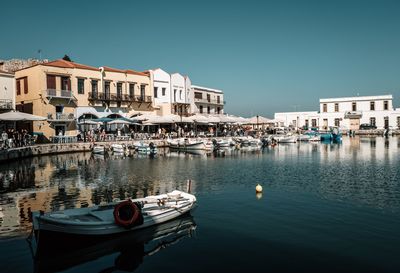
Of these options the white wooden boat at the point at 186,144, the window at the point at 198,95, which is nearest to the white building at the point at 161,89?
the window at the point at 198,95

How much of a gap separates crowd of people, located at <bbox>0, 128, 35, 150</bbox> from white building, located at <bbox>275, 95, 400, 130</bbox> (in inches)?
2639

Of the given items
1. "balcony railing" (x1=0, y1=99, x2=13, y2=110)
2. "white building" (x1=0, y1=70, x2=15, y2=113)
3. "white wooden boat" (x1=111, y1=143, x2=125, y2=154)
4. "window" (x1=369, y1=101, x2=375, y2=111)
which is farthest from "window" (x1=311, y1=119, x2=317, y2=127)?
"balcony railing" (x1=0, y1=99, x2=13, y2=110)

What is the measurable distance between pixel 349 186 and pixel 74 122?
36.4m

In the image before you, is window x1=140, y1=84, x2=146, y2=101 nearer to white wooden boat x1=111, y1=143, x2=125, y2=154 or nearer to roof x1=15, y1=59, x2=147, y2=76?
roof x1=15, y1=59, x2=147, y2=76

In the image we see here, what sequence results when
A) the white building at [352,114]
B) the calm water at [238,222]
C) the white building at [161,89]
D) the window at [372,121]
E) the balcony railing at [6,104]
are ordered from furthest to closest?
the window at [372,121] < the white building at [352,114] < the white building at [161,89] < the balcony railing at [6,104] < the calm water at [238,222]

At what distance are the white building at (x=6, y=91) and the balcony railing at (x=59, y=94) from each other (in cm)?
416

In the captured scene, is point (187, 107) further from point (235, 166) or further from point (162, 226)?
point (162, 226)

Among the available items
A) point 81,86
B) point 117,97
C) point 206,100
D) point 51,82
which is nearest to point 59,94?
point 51,82

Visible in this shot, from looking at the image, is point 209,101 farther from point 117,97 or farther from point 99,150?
point 99,150

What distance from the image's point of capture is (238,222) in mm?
12953

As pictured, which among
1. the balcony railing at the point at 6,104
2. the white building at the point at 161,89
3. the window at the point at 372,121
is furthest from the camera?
the window at the point at 372,121

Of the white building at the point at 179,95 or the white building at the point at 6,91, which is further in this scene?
the white building at the point at 179,95

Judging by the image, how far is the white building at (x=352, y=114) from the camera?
82.4 meters

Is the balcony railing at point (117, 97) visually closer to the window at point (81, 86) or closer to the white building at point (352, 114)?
the window at point (81, 86)
